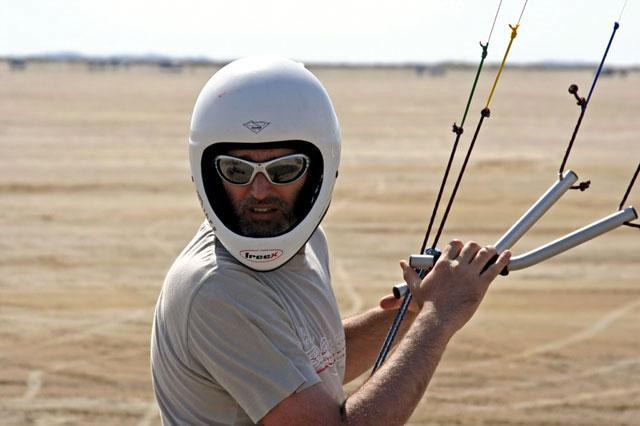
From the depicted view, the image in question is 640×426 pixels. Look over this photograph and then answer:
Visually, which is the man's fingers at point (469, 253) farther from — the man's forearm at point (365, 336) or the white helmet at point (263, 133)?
the man's forearm at point (365, 336)

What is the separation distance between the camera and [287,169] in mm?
2486

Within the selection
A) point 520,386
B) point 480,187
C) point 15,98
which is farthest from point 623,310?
point 15,98

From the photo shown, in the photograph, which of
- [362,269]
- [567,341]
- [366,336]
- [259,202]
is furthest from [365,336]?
[362,269]

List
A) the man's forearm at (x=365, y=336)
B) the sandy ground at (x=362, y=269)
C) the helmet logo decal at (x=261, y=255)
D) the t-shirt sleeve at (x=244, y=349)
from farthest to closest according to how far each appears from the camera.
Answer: the sandy ground at (x=362, y=269) → the man's forearm at (x=365, y=336) → the helmet logo decal at (x=261, y=255) → the t-shirt sleeve at (x=244, y=349)

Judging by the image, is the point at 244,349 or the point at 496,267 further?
the point at 496,267

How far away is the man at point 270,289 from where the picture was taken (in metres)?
2.31

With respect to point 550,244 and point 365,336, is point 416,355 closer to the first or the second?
point 550,244

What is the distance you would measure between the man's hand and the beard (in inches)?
13.7

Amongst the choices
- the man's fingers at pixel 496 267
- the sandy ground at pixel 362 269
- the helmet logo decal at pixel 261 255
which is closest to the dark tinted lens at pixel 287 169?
the helmet logo decal at pixel 261 255

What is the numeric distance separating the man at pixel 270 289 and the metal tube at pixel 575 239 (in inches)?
6.3

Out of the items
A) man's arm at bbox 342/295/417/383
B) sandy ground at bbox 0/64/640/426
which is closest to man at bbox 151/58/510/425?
man's arm at bbox 342/295/417/383

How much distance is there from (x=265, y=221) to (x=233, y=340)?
34cm

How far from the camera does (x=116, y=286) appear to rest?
1050 cm

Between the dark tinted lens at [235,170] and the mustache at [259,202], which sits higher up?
the dark tinted lens at [235,170]
